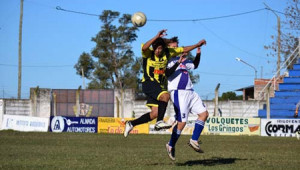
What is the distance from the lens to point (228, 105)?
122ft

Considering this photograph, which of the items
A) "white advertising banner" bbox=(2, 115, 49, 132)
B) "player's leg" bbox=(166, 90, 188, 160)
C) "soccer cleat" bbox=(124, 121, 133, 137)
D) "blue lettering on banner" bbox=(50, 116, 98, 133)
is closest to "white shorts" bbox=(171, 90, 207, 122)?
"player's leg" bbox=(166, 90, 188, 160)

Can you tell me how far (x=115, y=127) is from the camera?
31.3m

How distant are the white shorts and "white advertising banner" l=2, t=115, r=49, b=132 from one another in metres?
22.3

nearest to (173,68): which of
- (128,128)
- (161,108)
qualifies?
(161,108)

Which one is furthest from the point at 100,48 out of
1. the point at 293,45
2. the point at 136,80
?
the point at 293,45

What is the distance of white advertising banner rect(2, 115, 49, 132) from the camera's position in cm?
3203

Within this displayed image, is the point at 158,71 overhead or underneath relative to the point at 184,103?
overhead

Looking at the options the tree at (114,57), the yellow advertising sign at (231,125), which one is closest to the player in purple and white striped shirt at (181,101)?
the yellow advertising sign at (231,125)

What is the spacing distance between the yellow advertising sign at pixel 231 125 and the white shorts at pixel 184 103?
64.0 feet

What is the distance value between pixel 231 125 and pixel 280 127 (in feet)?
8.88

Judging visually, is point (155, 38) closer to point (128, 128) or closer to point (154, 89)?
point (154, 89)

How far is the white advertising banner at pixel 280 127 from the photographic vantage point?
28.8m

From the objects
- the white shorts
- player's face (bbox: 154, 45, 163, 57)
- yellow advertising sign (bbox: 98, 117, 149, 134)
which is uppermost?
player's face (bbox: 154, 45, 163, 57)

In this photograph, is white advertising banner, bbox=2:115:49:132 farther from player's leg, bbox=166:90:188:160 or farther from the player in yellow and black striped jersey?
player's leg, bbox=166:90:188:160
